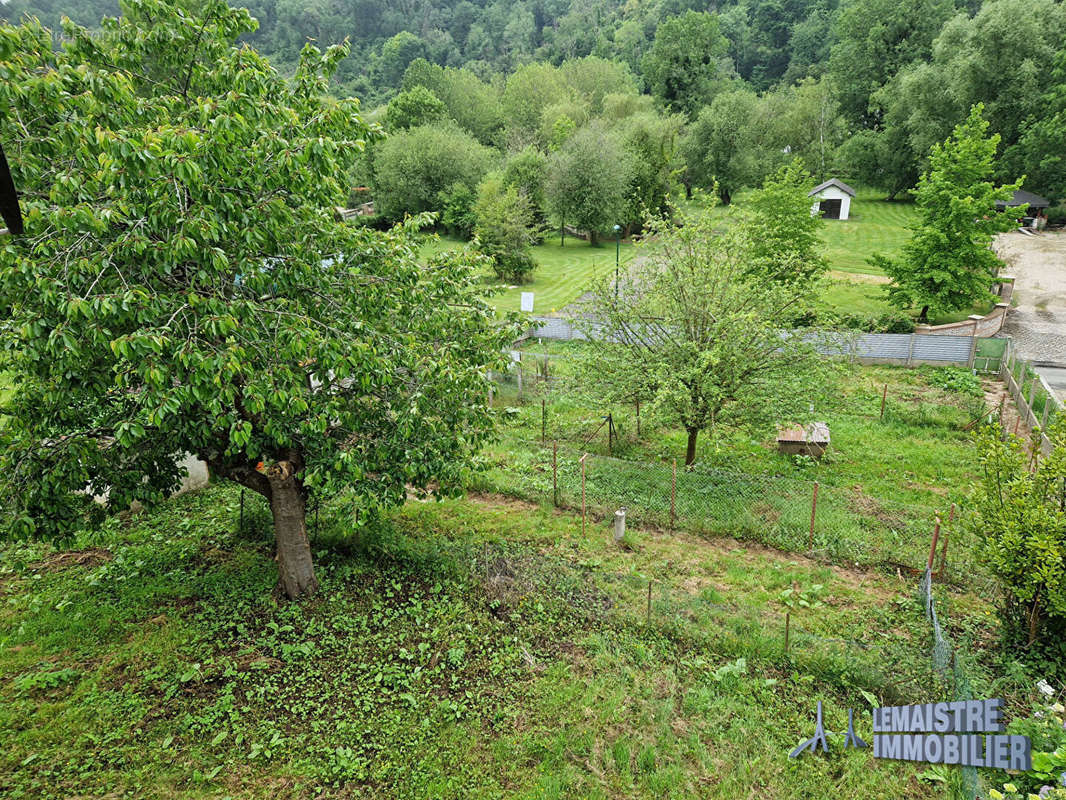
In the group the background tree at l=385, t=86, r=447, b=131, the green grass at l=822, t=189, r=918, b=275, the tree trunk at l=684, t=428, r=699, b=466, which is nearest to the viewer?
the tree trunk at l=684, t=428, r=699, b=466

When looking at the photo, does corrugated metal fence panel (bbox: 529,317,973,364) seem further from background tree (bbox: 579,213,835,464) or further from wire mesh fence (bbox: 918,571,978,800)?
wire mesh fence (bbox: 918,571,978,800)

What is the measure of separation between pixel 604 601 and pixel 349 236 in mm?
6551

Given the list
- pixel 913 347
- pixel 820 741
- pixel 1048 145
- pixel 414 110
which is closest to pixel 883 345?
pixel 913 347

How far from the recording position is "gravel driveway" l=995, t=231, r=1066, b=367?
78.9 ft

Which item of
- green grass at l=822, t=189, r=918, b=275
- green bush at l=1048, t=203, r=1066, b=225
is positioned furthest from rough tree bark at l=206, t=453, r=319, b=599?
green bush at l=1048, t=203, r=1066, b=225

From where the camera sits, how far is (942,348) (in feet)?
74.9

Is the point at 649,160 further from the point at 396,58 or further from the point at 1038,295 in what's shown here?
the point at 396,58

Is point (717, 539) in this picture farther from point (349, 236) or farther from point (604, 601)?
point (349, 236)

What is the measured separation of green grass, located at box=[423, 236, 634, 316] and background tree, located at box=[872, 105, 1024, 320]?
12.2 m

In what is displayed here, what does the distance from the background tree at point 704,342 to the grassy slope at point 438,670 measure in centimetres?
336

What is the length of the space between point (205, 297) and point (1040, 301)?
35.6m

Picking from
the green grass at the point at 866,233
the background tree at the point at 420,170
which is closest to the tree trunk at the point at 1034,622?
the green grass at the point at 866,233

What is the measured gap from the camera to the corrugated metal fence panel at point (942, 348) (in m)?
22.5

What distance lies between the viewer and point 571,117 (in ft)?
191
